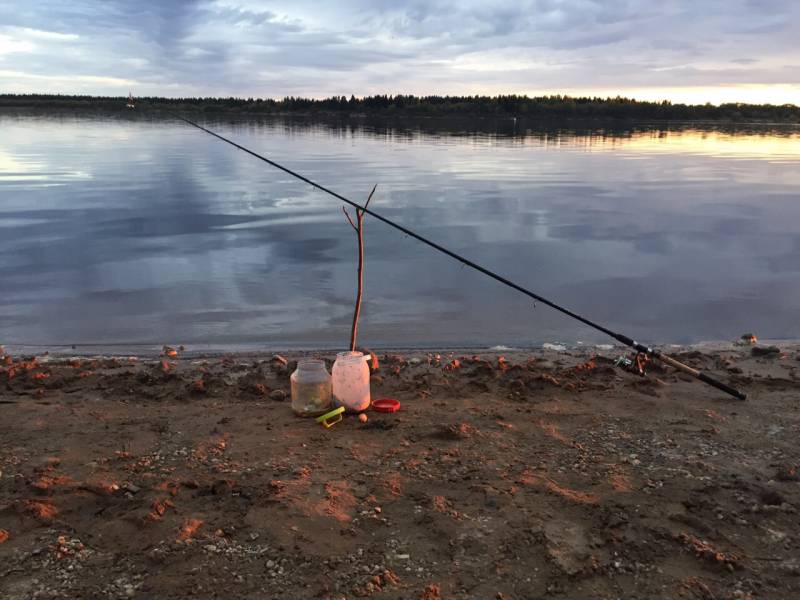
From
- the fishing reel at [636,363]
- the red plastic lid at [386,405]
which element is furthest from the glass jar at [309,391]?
the fishing reel at [636,363]

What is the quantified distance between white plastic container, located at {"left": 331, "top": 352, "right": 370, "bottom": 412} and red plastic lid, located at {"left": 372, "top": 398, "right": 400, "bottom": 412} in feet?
0.27

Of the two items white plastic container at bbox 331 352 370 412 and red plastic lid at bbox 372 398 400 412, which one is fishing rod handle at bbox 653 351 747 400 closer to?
red plastic lid at bbox 372 398 400 412

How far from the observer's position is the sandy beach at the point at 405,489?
2797mm

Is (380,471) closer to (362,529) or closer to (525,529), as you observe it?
(362,529)

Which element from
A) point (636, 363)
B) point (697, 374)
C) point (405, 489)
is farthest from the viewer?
point (636, 363)

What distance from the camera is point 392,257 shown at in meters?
10.1

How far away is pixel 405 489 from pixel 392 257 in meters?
6.87

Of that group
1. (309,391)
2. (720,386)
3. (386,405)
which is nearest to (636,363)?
(720,386)

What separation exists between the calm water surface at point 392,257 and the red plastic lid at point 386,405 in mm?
1874

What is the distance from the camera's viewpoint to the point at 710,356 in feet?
20.0

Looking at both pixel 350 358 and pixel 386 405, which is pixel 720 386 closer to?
pixel 386 405

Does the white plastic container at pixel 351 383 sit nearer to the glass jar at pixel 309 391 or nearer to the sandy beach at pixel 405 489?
the glass jar at pixel 309 391

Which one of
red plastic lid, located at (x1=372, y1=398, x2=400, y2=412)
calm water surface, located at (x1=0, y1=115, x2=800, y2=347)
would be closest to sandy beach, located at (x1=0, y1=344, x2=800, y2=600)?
red plastic lid, located at (x1=372, y1=398, x2=400, y2=412)

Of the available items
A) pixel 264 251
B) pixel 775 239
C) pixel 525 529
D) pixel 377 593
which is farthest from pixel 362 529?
pixel 775 239
